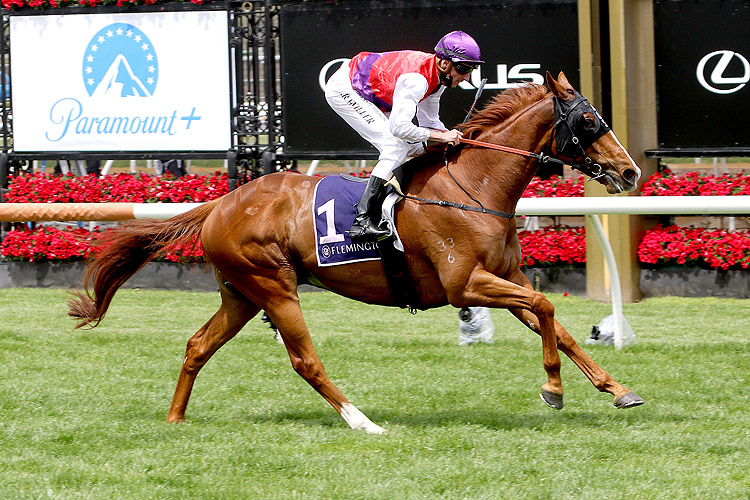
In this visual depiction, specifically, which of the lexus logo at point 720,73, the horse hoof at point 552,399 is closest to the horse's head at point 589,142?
the horse hoof at point 552,399

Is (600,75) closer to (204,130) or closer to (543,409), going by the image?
(204,130)

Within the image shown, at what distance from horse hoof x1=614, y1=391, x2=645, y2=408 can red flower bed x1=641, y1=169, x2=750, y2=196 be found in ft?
15.0

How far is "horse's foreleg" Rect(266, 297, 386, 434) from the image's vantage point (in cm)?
515

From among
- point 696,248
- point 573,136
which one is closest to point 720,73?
point 696,248

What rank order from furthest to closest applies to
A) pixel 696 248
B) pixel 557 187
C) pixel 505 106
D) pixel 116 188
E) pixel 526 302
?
pixel 116 188, pixel 557 187, pixel 696 248, pixel 505 106, pixel 526 302

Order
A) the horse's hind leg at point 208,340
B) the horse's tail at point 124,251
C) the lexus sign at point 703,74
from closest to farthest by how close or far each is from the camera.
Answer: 1. the horse's hind leg at point 208,340
2. the horse's tail at point 124,251
3. the lexus sign at point 703,74

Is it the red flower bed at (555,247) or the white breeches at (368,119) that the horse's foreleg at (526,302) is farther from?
the red flower bed at (555,247)

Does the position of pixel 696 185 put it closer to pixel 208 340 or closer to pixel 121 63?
pixel 208 340

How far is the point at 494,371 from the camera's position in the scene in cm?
637

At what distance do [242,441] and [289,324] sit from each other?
0.73m

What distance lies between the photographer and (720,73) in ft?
29.8

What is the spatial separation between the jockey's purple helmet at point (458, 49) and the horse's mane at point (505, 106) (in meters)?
0.33

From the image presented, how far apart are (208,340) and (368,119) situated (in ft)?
4.88

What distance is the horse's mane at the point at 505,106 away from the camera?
5223 mm
